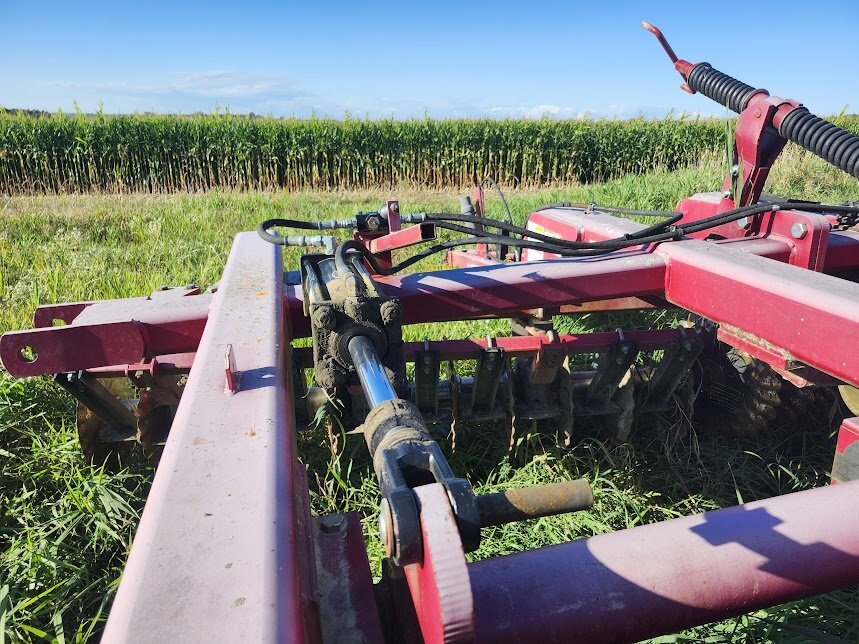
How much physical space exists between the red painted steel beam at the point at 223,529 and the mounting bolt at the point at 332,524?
0.08m

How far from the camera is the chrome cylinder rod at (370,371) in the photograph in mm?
941

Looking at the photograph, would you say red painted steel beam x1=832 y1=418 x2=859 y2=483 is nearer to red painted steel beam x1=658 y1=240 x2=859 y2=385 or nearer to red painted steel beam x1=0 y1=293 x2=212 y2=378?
red painted steel beam x1=658 y1=240 x2=859 y2=385

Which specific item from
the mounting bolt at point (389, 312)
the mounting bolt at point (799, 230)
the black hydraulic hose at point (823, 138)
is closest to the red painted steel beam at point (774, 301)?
the mounting bolt at point (799, 230)

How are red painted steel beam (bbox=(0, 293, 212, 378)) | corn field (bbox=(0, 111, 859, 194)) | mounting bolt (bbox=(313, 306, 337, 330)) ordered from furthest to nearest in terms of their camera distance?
corn field (bbox=(0, 111, 859, 194)), red painted steel beam (bbox=(0, 293, 212, 378)), mounting bolt (bbox=(313, 306, 337, 330))

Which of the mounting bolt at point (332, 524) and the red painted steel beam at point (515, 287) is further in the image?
the red painted steel beam at point (515, 287)

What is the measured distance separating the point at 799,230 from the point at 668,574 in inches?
55.6

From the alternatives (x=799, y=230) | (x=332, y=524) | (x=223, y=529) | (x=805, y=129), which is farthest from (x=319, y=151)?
(x=223, y=529)

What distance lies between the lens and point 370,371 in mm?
1013

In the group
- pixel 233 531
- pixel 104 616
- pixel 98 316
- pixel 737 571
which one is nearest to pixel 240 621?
pixel 233 531

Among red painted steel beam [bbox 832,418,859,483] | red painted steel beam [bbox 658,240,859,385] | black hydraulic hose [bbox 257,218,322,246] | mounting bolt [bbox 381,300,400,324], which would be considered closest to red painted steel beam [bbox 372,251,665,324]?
red painted steel beam [bbox 658,240,859,385]

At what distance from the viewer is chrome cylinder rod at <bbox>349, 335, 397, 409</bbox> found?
94cm

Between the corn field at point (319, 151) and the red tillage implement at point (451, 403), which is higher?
the corn field at point (319, 151)

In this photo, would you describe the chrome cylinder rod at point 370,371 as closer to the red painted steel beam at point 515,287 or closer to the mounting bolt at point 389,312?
the mounting bolt at point 389,312

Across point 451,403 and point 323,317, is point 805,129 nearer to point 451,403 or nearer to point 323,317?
point 451,403
